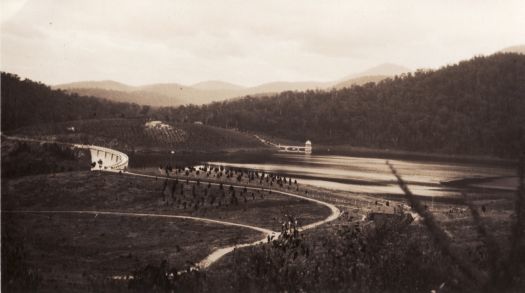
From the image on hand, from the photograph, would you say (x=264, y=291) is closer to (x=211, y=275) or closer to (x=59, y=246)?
(x=211, y=275)

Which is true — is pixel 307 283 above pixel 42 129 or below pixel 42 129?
below

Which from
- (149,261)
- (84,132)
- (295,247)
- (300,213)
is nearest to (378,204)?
(300,213)

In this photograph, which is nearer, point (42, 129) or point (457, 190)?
point (457, 190)

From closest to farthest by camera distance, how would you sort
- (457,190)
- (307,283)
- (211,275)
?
(307,283) → (211,275) → (457,190)

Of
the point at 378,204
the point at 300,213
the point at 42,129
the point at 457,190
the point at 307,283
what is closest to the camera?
the point at 307,283

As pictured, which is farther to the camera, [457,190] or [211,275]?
[457,190]

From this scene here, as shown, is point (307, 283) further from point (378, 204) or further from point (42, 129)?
point (42, 129)

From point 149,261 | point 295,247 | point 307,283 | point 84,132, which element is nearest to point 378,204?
point 295,247

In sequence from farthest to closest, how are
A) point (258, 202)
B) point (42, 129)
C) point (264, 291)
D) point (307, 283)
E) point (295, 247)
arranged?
point (42, 129)
point (258, 202)
point (295, 247)
point (307, 283)
point (264, 291)

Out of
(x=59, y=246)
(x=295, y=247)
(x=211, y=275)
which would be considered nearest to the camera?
(x=211, y=275)
